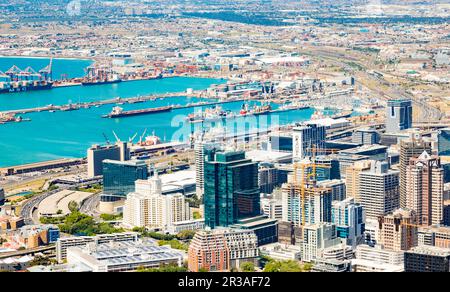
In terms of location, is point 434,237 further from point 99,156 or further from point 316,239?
point 99,156

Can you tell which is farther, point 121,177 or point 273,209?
point 121,177

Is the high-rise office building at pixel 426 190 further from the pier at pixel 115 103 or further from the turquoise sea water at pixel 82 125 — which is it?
the pier at pixel 115 103

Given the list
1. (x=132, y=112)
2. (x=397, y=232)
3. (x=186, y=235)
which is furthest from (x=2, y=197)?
(x=132, y=112)

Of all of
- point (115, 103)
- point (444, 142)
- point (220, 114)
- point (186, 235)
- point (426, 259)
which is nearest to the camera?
point (426, 259)

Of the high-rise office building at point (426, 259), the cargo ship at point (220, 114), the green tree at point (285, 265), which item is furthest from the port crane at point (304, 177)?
the cargo ship at point (220, 114)
